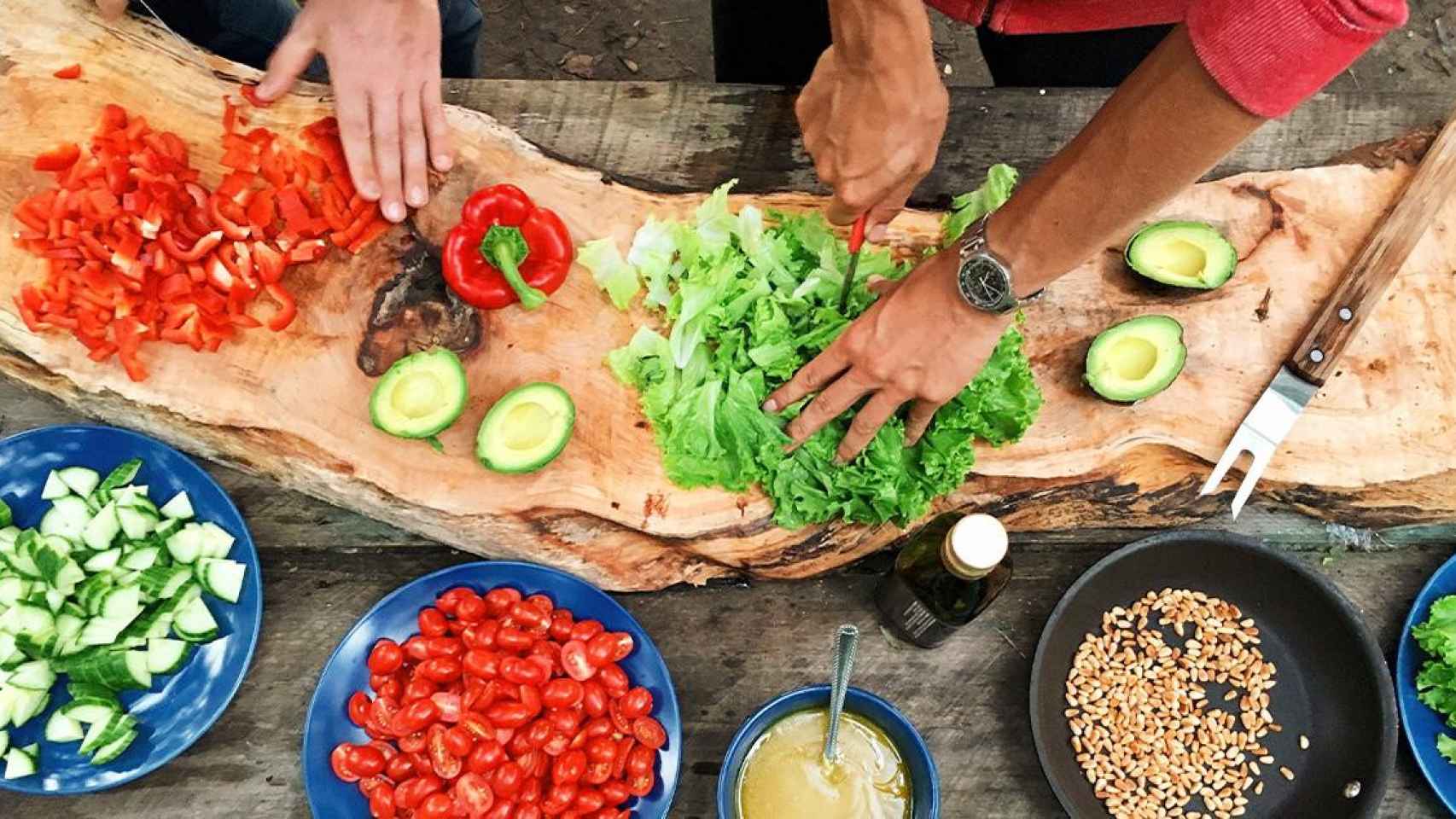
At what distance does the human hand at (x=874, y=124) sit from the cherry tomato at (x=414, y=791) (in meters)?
1.42

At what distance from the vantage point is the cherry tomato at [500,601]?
6.98ft

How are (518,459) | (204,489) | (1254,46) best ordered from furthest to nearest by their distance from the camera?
(204,489) < (518,459) < (1254,46)

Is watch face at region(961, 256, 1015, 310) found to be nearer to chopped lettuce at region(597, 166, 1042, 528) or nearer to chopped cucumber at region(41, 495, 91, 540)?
chopped lettuce at region(597, 166, 1042, 528)

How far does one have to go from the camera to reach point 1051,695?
7.25ft

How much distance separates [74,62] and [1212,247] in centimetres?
255

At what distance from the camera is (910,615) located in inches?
84.8

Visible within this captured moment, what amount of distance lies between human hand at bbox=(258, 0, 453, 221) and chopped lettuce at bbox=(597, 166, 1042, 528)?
446mm

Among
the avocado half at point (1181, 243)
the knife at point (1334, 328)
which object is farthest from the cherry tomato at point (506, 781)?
the avocado half at point (1181, 243)

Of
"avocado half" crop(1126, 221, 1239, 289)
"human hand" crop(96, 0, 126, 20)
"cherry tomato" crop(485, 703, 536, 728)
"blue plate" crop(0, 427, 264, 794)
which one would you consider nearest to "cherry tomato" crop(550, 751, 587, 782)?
"cherry tomato" crop(485, 703, 536, 728)

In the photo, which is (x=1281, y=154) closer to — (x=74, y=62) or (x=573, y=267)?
(x=573, y=267)

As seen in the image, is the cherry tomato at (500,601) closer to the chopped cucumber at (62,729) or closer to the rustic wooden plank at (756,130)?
the chopped cucumber at (62,729)

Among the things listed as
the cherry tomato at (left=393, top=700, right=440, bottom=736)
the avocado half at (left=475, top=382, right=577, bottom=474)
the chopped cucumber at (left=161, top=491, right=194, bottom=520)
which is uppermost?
the avocado half at (left=475, top=382, right=577, bottom=474)

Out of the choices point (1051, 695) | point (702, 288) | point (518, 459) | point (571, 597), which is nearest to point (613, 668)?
point (571, 597)

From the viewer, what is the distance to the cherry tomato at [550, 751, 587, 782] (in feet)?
6.63
